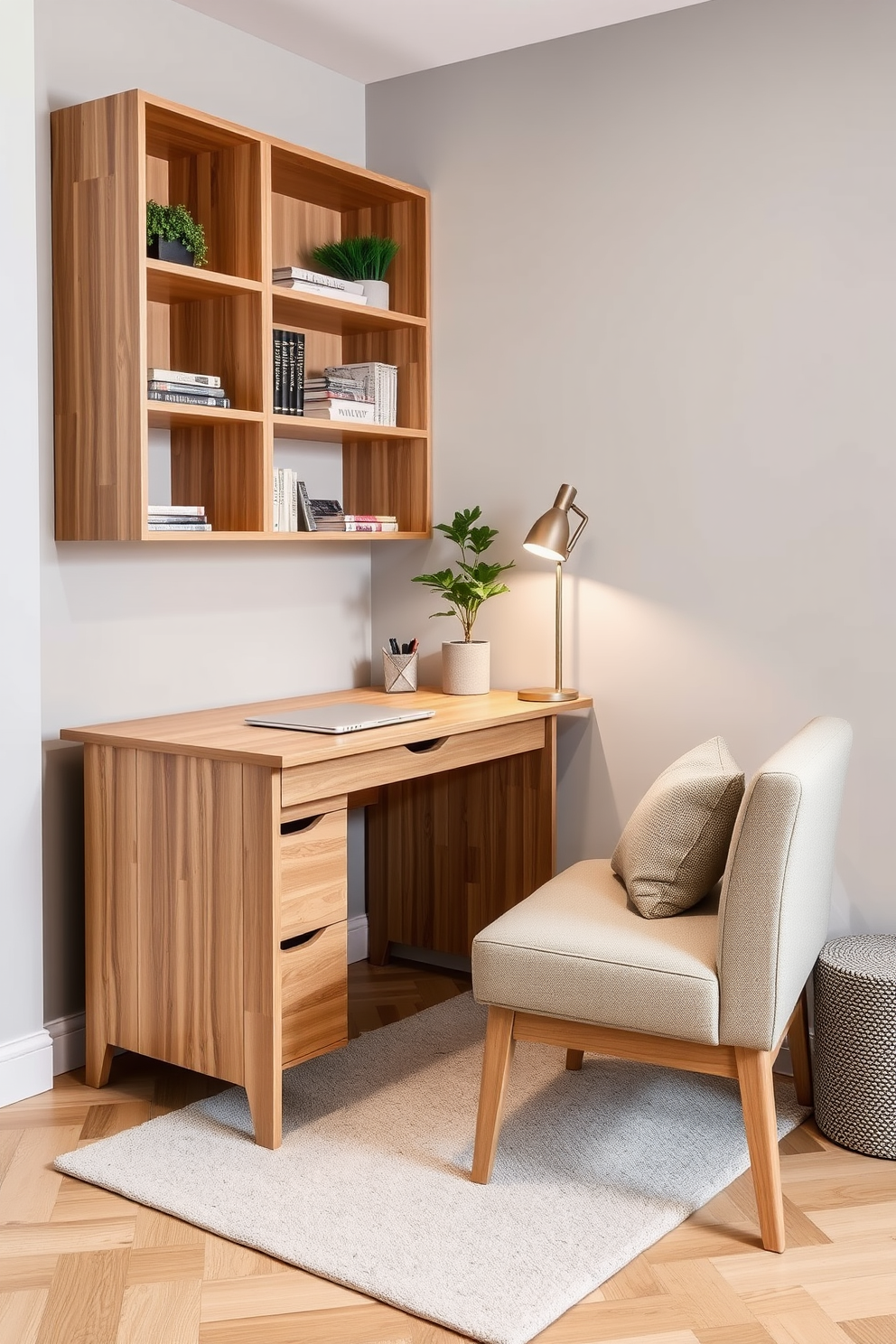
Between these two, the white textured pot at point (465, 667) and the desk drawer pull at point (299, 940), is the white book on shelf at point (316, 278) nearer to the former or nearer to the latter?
the white textured pot at point (465, 667)

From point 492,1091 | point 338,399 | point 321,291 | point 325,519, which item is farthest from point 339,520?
point 492,1091

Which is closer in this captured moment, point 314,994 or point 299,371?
point 314,994

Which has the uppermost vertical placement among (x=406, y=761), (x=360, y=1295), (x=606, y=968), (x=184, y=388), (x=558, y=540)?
(x=184, y=388)

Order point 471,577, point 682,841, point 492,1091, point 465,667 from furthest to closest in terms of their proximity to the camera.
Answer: point 471,577 < point 465,667 < point 682,841 < point 492,1091

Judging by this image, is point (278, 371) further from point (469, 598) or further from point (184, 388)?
point (469, 598)

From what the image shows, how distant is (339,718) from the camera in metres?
2.79

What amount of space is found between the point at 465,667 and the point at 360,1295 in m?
1.68

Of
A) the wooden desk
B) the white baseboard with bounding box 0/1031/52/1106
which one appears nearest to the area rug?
the wooden desk

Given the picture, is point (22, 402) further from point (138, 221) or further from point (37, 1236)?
point (37, 1236)

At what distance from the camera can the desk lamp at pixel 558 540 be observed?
3.09 metres

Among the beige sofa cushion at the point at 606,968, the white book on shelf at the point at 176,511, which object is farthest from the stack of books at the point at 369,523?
the beige sofa cushion at the point at 606,968

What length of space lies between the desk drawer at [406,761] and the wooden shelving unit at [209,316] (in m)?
0.62

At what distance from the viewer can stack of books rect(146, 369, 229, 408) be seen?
2.70 m

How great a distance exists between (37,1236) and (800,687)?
6.38 ft
